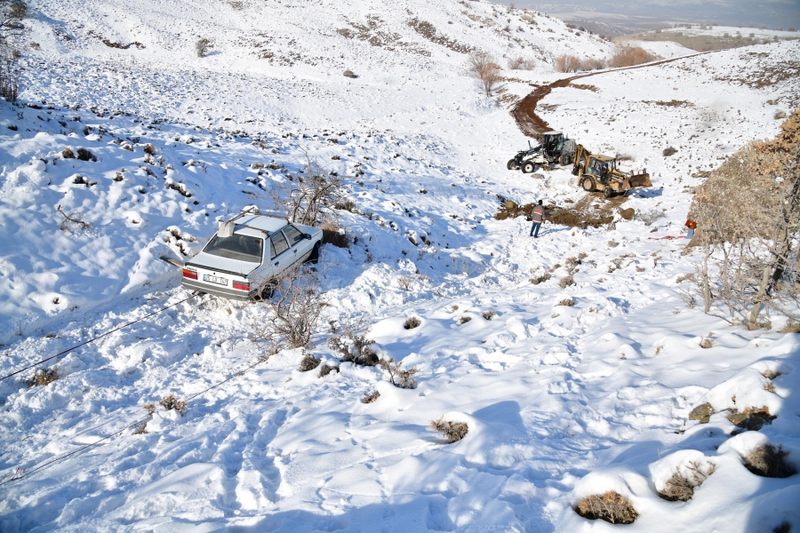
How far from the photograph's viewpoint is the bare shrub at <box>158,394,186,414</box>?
6090 millimetres

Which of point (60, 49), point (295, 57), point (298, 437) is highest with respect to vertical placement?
point (295, 57)

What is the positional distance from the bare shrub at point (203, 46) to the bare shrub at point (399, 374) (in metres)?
44.9

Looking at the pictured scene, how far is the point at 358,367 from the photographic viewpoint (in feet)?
23.3

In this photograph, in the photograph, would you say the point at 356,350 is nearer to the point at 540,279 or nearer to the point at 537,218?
the point at 540,279

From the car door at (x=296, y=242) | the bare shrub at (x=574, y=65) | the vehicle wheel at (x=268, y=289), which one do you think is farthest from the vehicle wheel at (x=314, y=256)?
the bare shrub at (x=574, y=65)

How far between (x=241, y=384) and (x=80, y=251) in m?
5.33

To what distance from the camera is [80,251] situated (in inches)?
357

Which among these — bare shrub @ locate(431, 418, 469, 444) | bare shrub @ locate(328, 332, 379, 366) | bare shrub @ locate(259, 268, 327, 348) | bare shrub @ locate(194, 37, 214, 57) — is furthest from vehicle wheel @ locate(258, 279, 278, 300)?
bare shrub @ locate(194, 37, 214, 57)

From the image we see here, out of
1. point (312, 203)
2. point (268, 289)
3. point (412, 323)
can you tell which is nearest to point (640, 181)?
point (312, 203)

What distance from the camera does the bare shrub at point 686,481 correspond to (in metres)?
3.56

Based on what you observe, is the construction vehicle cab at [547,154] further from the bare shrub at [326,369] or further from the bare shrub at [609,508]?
the bare shrub at [609,508]

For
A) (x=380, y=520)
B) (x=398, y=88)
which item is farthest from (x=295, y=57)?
(x=380, y=520)

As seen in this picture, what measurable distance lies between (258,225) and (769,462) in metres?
8.77

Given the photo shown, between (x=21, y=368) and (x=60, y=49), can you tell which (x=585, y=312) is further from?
(x=60, y=49)
